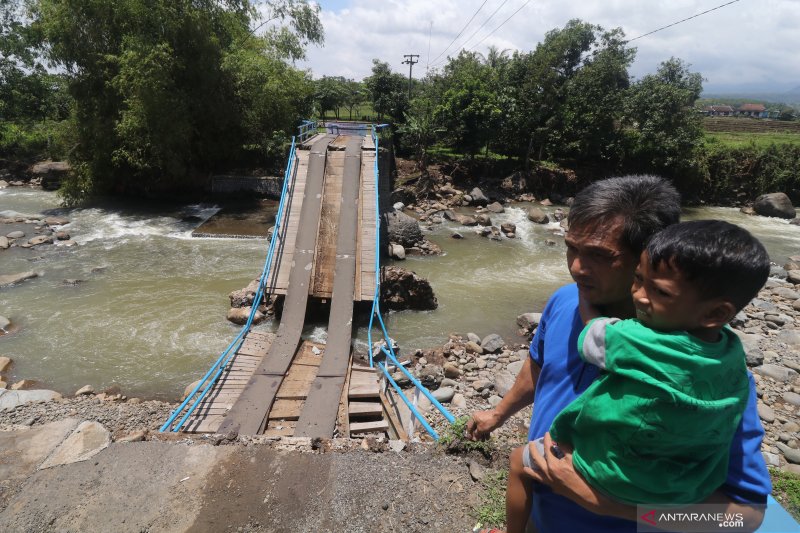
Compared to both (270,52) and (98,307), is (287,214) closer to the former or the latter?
(98,307)

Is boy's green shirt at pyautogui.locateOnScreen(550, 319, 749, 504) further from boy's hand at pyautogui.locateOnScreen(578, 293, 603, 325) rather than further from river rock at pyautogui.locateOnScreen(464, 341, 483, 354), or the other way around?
river rock at pyautogui.locateOnScreen(464, 341, 483, 354)

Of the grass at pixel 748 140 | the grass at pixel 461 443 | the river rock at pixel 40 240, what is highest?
the grass at pixel 748 140

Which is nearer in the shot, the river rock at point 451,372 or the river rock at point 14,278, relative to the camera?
the river rock at point 451,372

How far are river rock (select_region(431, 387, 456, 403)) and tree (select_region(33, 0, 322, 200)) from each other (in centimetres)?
1362

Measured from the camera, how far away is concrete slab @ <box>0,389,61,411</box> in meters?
5.07

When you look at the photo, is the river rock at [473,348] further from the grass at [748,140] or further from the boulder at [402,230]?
the grass at [748,140]

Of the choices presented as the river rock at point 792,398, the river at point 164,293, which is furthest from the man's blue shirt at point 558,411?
the river rock at point 792,398

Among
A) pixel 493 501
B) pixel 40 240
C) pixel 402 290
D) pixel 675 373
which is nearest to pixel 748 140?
pixel 402 290

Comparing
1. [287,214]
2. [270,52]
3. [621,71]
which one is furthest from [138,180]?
[621,71]

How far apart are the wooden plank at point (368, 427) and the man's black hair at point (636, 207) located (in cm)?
390

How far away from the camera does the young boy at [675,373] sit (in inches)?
38.6

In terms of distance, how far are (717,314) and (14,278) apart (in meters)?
12.6


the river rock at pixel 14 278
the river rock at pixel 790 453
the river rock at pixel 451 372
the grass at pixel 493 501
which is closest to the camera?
the grass at pixel 493 501

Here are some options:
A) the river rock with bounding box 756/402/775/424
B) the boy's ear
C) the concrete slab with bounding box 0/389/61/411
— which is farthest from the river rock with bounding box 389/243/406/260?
the boy's ear
